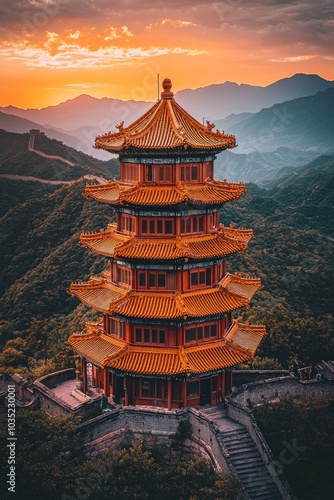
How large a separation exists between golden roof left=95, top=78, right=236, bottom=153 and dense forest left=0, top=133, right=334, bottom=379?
43.9ft

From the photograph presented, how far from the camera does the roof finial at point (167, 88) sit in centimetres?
3172

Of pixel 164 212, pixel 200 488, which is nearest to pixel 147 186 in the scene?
pixel 164 212

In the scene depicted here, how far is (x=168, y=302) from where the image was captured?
99.2 ft

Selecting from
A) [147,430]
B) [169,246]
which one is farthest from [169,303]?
[147,430]

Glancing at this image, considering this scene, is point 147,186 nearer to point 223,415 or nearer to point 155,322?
point 155,322

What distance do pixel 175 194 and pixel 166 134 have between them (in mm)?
2830

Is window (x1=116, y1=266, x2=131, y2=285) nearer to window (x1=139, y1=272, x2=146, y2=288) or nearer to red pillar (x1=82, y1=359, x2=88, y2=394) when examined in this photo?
window (x1=139, y1=272, x2=146, y2=288)

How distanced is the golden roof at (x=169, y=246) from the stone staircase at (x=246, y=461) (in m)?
7.41

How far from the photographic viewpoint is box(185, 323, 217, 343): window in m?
30.9

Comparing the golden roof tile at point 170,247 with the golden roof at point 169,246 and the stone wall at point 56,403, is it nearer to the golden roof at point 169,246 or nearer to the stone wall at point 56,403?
the golden roof at point 169,246

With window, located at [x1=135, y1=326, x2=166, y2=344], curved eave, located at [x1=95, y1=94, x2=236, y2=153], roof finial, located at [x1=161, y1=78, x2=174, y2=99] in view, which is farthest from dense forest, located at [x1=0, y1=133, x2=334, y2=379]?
roof finial, located at [x1=161, y1=78, x2=174, y2=99]

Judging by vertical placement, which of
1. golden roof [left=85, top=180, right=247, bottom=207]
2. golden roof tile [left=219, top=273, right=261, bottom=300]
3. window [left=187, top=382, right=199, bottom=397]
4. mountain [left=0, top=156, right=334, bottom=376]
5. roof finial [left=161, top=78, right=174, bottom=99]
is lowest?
mountain [left=0, top=156, right=334, bottom=376]

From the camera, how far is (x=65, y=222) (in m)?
83.5

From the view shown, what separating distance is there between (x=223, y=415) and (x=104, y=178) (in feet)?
244
